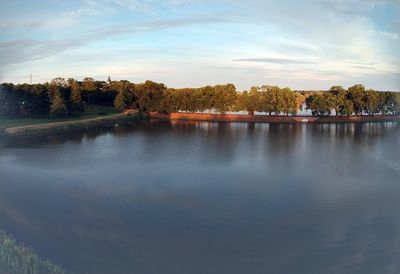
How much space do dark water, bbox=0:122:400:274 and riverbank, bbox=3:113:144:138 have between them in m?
6.04

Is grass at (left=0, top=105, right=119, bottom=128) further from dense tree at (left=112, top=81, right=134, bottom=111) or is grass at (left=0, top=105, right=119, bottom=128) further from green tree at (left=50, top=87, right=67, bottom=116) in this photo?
dense tree at (left=112, top=81, right=134, bottom=111)

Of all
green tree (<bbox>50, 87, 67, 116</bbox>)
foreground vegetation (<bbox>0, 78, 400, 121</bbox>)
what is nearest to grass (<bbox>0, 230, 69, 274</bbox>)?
green tree (<bbox>50, 87, 67, 116</bbox>)

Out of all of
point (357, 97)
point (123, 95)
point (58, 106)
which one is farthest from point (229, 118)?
point (58, 106)

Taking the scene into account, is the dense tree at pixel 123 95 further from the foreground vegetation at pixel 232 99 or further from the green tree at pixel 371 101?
the green tree at pixel 371 101

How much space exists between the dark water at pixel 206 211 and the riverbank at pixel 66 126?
604 centimetres

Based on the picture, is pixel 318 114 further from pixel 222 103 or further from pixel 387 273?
pixel 387 273

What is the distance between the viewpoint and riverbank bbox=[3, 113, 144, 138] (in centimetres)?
2194

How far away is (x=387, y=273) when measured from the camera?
19.3 ft

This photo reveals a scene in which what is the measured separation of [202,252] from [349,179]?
6669mm

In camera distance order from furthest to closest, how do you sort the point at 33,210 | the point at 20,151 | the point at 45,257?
the point at 20,151 → the point at 33,210 → the point at 45,257

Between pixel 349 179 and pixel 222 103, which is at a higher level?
pixel 222 103

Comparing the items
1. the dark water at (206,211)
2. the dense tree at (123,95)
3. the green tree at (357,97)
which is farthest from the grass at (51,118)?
the green tree at (357,97)

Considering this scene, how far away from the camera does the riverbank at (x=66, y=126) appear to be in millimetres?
21938

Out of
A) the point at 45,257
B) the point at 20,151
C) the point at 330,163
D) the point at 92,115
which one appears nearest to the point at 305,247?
the point at 45,257
